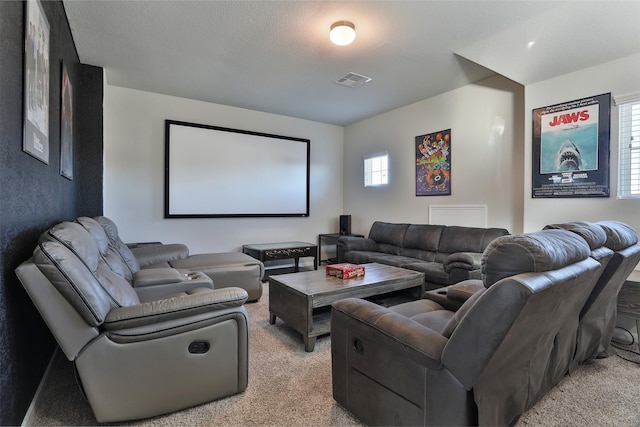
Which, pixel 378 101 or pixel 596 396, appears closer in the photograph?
pixel 596 396

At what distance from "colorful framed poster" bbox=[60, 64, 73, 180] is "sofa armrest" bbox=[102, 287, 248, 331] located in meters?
1.65

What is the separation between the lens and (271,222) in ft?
17.5

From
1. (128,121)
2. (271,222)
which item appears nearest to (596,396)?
(271,222)

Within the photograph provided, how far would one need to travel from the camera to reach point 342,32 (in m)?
2.60

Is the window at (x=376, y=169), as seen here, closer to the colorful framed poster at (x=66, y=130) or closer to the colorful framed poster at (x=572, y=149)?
the colorful framed poster at (x=572, y=149)

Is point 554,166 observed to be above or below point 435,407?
above

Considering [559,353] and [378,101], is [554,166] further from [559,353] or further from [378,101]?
[378,101]

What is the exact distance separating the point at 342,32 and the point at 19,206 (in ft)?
8.13

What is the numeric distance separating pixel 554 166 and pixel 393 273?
1.94m

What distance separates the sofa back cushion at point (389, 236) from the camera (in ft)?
14.8

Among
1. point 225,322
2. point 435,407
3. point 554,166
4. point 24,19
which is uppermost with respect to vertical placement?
point 24,19

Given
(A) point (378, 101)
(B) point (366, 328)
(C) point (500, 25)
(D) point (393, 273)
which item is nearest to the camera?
(B) point (366, 328)

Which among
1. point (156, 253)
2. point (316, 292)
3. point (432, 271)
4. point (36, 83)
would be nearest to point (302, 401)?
point (316, 292)

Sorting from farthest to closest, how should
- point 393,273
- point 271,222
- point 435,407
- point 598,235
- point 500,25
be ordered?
point 271,222 < point 393,273 < point 500,25 < point 598,235 < point 435,407
